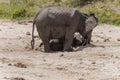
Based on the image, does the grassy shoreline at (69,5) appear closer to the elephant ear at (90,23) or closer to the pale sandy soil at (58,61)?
the pale sandy soil at (58,61)

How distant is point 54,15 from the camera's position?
49.1ft

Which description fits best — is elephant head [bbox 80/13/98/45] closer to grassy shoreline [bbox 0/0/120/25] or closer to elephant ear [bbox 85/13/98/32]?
elephant ear [bbox 85/13/98/32]

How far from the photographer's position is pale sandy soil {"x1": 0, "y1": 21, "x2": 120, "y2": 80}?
11.3 m

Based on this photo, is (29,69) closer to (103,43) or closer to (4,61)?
(4,61)

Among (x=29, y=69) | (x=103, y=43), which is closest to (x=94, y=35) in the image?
(x=103, y=43)

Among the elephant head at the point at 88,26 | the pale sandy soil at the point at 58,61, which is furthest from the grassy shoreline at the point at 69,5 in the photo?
the elephant head at the point at 88,26

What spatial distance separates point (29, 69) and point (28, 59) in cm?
142

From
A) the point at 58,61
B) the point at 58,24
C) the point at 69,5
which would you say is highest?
the point at 58,24

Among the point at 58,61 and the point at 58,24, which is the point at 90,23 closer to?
the point at 58,24

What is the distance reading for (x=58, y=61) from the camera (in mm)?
13133

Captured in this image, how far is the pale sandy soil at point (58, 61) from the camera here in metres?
11.3

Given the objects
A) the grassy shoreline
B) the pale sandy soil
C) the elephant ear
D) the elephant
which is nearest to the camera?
the pale sandy soil

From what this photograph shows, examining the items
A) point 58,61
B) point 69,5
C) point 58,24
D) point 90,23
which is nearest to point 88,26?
point 90,23

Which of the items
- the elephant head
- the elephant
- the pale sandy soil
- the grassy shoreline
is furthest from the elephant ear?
the grassy shoreline
